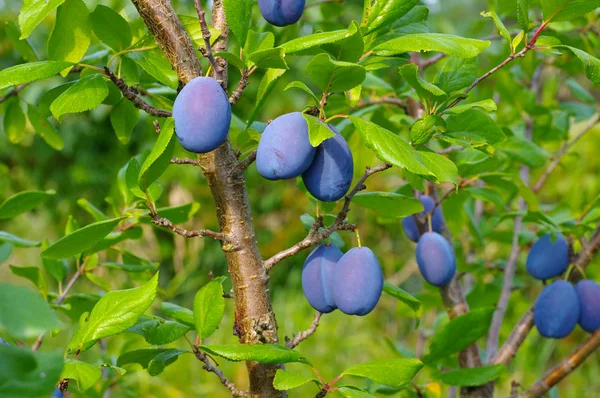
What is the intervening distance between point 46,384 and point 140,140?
3772 millimetres

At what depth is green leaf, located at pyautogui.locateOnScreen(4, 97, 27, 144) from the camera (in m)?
1.23

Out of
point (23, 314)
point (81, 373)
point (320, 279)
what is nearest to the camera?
point (23, 314)

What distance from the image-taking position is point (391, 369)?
0.75 metres

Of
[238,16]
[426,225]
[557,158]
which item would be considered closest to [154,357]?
[238,16]

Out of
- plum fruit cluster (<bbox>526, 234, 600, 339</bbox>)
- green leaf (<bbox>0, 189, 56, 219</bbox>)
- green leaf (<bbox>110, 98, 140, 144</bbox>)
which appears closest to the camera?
green leaf (<bbox>110, 98, 140, 144</bbox>)

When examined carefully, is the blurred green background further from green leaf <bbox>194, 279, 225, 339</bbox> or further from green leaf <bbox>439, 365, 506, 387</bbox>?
green leaf <bbox>194, 279, 225, 339</bbox>

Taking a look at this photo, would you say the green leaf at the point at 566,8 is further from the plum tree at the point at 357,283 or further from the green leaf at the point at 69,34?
the green leaf at the point at 69,34

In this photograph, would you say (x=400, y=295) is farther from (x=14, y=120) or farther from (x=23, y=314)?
(x=14, y=120)

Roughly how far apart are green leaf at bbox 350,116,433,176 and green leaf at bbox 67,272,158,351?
0.24 meters

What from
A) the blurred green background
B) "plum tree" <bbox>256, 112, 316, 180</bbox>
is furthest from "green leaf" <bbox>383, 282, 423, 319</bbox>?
the blurred green background

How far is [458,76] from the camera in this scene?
2.46 ft

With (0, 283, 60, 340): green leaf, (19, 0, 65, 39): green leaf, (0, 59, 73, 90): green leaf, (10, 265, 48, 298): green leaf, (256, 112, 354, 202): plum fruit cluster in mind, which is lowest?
(10, 265, 48, 298): green leaf

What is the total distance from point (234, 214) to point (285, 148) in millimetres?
128

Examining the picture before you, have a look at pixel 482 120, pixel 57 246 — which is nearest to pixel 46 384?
pixel 57 246
